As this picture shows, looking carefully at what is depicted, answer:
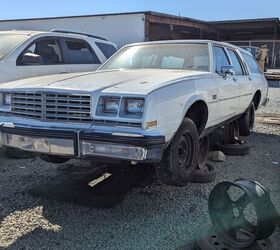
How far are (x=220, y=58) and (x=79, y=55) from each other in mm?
2986

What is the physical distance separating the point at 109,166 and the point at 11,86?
4.64 feet

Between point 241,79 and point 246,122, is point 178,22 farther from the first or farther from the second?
point 241,79

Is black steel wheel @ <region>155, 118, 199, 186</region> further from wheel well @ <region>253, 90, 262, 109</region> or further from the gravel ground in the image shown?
wheel well @ <region>253, 90, 262, 109</region>

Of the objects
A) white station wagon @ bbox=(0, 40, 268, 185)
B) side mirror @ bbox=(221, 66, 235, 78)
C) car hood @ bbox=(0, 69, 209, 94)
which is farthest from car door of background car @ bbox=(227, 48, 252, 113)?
car hood @ bbox=(0, 69, 209, 94)

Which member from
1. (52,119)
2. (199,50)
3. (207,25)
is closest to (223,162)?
(199,50)

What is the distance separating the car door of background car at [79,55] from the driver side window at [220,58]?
276 centimetres

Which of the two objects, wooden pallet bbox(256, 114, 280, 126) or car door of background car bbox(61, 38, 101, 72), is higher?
car door of background car bbox(61, 38, 101, 72)

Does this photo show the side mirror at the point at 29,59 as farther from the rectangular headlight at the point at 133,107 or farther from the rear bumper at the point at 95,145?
Result: the rectangular headlight at the point at 133,107

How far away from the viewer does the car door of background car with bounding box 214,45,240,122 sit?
518 centimetres

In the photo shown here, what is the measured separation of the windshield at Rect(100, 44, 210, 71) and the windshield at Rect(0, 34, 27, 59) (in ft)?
5.92

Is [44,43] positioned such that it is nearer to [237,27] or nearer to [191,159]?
[191,159]

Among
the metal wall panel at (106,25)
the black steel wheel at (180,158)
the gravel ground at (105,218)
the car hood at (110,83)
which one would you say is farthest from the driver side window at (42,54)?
the metal wall panel at (106,25)

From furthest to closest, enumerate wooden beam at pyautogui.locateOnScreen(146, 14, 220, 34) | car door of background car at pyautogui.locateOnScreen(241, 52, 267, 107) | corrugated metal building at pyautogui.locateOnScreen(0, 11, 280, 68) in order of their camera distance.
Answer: wooden beam at pyautogui.locateOnScreen(146, 14, 220, 34) < corrugated metal building at pyautogui.locateOnScreen(0, 11, 280, 68) < car door of background car at pyautogui.locateOnScreen(241, 52, 267, 107)

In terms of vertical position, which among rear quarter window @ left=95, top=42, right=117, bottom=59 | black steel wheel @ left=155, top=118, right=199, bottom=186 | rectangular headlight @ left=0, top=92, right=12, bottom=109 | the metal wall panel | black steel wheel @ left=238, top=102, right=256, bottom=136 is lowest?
black steel wheel @ left=238, top=102, right=256, bottom=136
